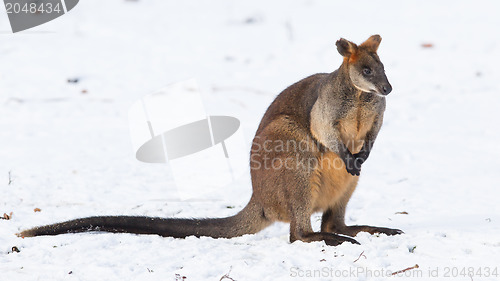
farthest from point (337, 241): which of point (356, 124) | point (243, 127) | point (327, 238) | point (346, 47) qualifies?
point (243, 127)

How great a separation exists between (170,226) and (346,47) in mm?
1830

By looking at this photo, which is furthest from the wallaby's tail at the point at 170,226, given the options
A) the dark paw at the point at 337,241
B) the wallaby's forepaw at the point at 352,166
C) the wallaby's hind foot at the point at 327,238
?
the wallaby's forepaw at the point at 352,166

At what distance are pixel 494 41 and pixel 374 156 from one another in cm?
478

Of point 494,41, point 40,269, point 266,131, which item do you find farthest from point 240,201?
point 494,41

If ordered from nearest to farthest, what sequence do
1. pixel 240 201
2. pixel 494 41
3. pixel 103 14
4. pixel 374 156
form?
pixel 240 201 → pixel 374 156 → pixel 494 41 → pixel 103 14

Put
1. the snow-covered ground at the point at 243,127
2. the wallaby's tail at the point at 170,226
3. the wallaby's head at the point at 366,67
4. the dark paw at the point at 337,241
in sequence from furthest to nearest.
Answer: the wallaby's tail at the point at 170,226
the dark paw at the point at 337,241
the wallaby's head at the point at 366,67
the snow-covered ground at the point at 243,127

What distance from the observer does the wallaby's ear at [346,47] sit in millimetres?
4336

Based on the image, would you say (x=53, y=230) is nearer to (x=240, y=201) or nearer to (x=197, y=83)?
(x=240, y=201)

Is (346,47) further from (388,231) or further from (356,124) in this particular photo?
(388,231)

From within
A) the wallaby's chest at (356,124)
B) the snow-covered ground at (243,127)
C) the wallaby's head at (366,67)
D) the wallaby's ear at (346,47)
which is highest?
the wallaby's ear at (346,47)

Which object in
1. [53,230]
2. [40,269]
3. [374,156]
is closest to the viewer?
[40,269]

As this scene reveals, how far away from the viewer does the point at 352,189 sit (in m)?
4.77

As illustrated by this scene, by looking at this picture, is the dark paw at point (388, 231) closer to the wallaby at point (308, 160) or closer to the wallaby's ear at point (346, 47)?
the wallaby at point (308, 160)

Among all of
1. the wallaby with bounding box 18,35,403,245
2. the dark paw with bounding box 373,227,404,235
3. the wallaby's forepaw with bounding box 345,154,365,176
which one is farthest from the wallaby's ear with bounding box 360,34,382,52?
the dark paw with bounding box 373,227,404,235
